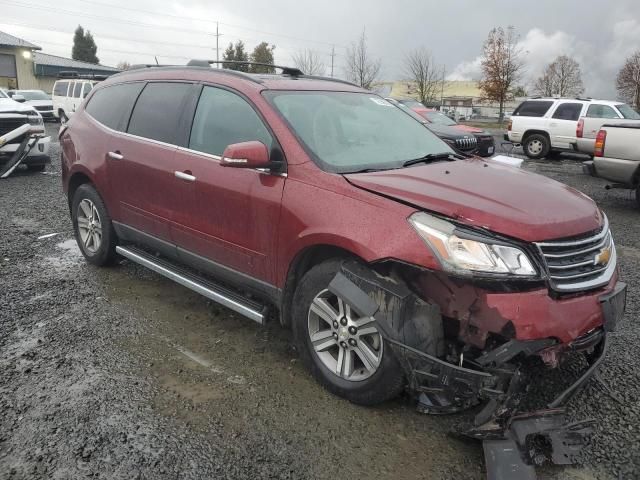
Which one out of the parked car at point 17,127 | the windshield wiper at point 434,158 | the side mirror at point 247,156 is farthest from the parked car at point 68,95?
the windshield wiper at point 434,158

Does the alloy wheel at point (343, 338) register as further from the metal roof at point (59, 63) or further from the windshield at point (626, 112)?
the metal roof at point (59, 63)

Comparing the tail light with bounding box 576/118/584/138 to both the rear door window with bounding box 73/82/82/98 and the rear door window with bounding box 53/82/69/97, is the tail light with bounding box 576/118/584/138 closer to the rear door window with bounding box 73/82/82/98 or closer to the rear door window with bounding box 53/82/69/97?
the rear door window with bounding box 73/82/82/98

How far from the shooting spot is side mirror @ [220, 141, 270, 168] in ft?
10.4

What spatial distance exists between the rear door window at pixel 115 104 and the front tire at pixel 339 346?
2.60m

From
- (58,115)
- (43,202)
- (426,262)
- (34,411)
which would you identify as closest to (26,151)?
(43,202)

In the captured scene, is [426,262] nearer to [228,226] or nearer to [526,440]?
[526,440]

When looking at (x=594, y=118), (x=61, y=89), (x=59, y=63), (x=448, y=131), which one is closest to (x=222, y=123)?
(x=448, y=131)

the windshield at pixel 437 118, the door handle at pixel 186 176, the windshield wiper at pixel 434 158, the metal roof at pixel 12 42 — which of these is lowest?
the door handle at pixel 186 176

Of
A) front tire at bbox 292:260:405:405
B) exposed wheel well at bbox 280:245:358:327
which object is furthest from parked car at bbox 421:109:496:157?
front tire at bbox 292:260:405:405

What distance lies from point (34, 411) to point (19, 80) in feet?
156

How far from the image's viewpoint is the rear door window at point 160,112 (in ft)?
13.5

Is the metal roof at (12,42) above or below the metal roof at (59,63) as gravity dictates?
above

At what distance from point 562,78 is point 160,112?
68785 mm

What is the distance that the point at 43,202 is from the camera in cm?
827
